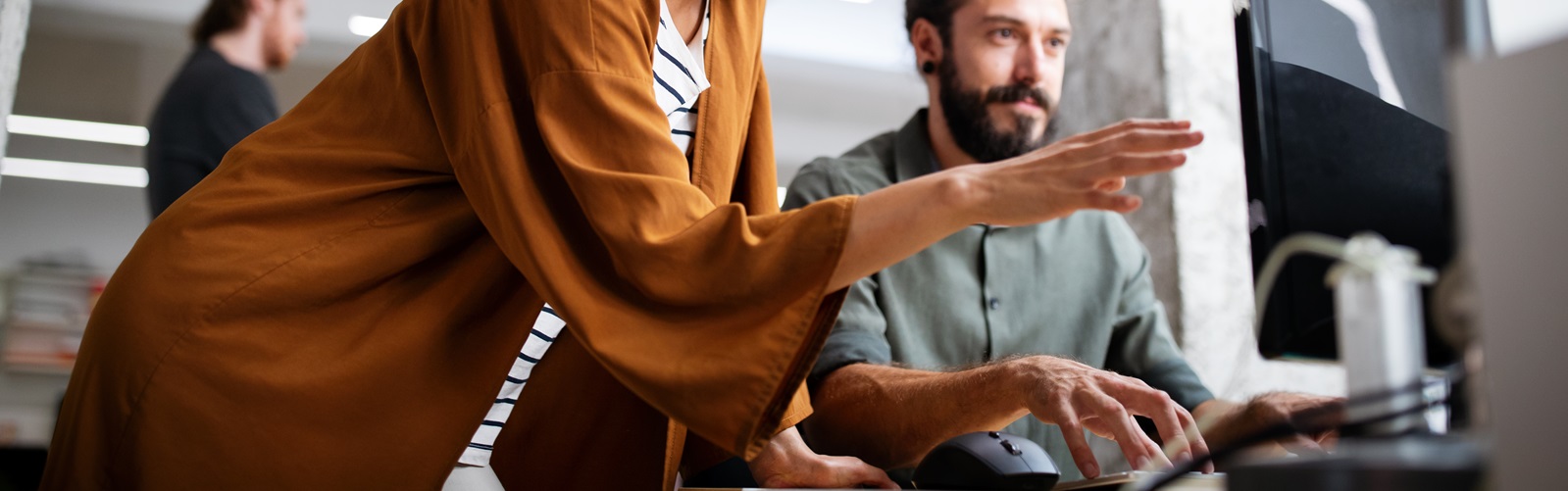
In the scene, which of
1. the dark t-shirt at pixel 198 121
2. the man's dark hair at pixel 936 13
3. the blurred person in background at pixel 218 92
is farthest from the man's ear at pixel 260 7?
the man's dark hair at pixel 936 13

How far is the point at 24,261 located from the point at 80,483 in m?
1.58

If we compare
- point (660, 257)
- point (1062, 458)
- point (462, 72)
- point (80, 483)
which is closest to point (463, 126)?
point (462, 72)

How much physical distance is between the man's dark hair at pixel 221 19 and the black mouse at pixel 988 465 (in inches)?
75.0

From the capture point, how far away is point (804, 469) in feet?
3.06

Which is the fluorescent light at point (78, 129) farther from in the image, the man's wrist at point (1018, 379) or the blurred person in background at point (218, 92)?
the man's wrist at point (1018, 379)

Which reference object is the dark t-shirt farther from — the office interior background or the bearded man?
the bearded man

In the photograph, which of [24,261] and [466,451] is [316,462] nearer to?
[466,451]

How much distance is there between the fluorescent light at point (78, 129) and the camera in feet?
7.08

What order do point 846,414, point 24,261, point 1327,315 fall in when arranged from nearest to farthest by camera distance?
1. point 1327,315
2. point 846,414
3. point 24,261

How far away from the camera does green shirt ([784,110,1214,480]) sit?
152cm

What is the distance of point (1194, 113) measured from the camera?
2211 millimetres

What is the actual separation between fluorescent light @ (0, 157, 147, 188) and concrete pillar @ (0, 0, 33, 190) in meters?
0.03

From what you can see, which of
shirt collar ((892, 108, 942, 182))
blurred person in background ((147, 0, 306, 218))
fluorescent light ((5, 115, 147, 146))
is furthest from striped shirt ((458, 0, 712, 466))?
fluorescent light ((5, 115, 147, 146))

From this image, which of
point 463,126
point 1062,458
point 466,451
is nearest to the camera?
point 463,126
